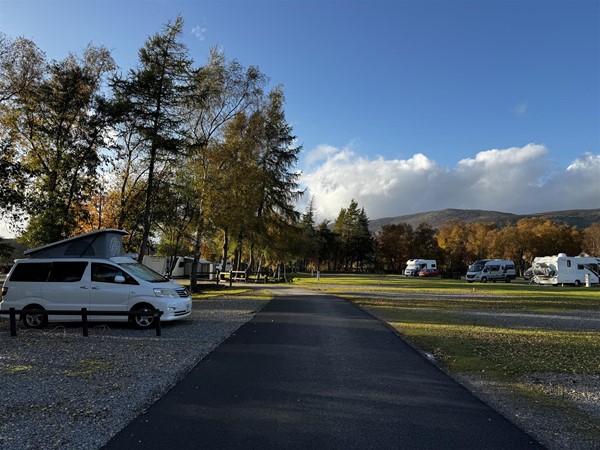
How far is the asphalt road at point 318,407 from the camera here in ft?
15.0

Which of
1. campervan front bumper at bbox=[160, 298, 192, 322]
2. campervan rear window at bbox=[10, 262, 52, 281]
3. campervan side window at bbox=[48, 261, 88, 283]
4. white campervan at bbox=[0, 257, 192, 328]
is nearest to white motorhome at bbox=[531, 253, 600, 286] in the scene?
campervan front bumper at bbox=[160, 298, 192, 322]

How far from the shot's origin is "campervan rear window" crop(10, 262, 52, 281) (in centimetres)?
1281

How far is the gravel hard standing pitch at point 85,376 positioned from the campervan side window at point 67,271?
1.36 meters

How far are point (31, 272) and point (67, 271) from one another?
102 cm

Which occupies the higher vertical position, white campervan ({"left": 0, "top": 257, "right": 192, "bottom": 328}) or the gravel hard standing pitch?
white campervan ({"left": 0, "top": 257, "right": 192, "bottom": 328})

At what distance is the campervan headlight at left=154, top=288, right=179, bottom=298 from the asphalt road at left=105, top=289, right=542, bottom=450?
4.02 m

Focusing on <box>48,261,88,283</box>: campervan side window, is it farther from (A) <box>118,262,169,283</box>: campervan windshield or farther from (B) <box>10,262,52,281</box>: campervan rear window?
(A) <box>118,262,169,283</box>: campervan windshield

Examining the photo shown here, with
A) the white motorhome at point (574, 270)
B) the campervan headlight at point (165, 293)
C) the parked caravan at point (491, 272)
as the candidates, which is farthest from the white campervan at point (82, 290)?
the parked caravan at point (491, 272)

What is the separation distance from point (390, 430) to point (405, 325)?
9.46 m

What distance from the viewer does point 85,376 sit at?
7.29 metres

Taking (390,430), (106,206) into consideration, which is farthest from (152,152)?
(390,430)

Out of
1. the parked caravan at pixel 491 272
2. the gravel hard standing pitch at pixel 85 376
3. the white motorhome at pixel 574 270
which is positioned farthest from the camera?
the parked caravan at pixel 491 272

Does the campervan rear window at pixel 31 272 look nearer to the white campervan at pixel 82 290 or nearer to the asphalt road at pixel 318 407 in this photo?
the white campervan at pixel 82 290

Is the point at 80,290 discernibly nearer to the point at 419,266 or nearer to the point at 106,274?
the point at 106,274
